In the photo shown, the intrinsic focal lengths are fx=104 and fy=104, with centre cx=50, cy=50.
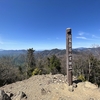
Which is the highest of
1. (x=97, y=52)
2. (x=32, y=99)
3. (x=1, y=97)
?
(x=97, y=52)

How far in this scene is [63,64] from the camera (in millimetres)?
30453

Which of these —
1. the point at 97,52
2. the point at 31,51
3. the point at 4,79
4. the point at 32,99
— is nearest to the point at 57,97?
the point at 32,99

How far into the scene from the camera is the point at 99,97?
17.5ft

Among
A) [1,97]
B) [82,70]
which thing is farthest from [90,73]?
[1,97]

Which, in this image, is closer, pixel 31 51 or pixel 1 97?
pixel 1 97

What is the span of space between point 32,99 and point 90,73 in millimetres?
20625

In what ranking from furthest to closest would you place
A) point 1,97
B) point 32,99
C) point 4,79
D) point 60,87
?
point 4,79 < point 60,87 < point 32,99 < point 1,97

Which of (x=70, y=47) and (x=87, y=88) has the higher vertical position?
(x=70, y=47)

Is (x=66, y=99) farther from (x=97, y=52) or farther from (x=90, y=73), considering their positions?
(x=90, y=73)

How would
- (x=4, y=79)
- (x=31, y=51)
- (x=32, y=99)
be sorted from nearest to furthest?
(x=32, y=99) → (x=4, y=79) → (x=31, y=51)

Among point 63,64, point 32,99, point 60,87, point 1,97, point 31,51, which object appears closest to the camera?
point 1,97

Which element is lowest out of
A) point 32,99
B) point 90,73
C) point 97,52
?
point 90,73

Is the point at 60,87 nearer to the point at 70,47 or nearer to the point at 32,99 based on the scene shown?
the point at 32,99

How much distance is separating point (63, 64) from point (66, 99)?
25.5m
